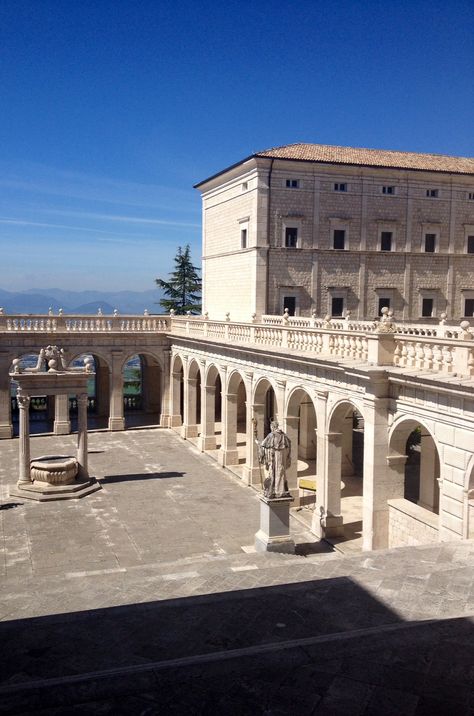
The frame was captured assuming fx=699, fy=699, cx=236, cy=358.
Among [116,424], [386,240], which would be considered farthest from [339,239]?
[116,424]

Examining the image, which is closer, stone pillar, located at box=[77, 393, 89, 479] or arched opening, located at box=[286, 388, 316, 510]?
arched opening, located at box=[286, 388, 316, 510]

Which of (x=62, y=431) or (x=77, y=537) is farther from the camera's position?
(x=62, y=431)

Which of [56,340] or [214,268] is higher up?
[214,268]

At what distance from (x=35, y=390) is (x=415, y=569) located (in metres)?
16.5

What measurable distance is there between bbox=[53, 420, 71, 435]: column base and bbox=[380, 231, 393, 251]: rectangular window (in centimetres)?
1913

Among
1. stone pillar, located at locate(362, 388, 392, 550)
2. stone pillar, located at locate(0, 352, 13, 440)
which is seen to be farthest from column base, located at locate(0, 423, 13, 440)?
stone pillar, located at locate(362, 388, 392, 550)

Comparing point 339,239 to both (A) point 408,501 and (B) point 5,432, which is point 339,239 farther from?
(A) point 408,501

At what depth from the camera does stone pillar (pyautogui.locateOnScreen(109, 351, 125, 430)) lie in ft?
123

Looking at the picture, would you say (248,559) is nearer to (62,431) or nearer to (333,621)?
(333,621)

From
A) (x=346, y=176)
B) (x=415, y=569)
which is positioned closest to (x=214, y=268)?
(x=346, y=176)

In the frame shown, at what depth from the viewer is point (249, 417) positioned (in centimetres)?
2666

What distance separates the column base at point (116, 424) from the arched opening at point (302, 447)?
11.1 m

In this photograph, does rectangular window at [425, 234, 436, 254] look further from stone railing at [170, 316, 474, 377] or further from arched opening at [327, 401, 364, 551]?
arched opening at [327, 401, 364, 551]

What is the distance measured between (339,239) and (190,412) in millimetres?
12012
